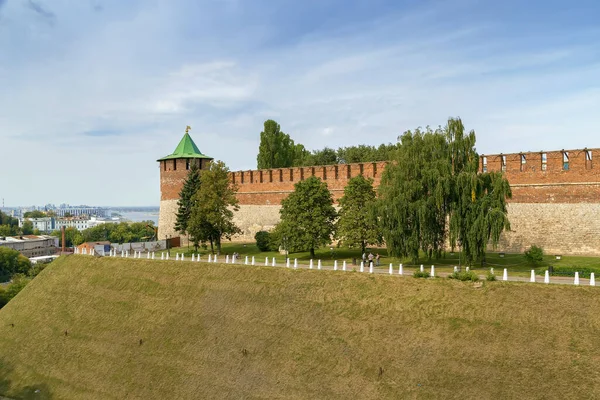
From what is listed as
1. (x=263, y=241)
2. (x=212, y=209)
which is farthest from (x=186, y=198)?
(x=263, y=241)

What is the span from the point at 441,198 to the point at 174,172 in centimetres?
2555

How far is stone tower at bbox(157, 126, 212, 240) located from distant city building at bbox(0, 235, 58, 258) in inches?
1987

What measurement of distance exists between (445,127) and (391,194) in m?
3.50

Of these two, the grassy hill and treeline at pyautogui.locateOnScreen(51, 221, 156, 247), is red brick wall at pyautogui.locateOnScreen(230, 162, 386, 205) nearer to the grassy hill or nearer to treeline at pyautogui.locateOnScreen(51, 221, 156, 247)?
the grassy hill

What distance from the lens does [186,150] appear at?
41.3 metres

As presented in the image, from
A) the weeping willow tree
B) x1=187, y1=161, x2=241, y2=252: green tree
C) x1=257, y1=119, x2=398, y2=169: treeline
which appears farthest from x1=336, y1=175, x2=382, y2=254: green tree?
x1=257, y1=119, x2=398, y2=169: treeline

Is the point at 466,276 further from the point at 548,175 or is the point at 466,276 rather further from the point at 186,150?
the point at 186,150

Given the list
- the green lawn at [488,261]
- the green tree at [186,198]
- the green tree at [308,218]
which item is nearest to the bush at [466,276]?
the green lawn at [488,261]

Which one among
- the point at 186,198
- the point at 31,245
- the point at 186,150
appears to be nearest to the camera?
the point at 186,198

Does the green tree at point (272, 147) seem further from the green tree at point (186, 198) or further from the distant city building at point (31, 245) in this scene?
the distant city building at point (31, 245)

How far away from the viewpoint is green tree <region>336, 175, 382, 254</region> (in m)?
25.3

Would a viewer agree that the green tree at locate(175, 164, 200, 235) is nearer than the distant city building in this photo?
Yes

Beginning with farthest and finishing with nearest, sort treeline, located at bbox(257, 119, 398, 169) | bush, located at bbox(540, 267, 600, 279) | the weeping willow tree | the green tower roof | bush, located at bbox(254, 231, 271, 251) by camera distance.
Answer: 1. treeline, located at bbox(257, 119, 398, 169)
2. the green tower roof
3. bush, located at bbox(254, 231, 271, 251)
4. the weeping willow tree
5. bush, located at bbox(540, 267, 600, 279)

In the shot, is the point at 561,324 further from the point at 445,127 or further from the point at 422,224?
the point at 445,127
